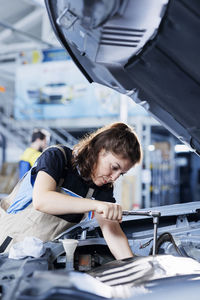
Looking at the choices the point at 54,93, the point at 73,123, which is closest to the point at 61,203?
the point at 73,123

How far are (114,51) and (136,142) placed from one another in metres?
0.50

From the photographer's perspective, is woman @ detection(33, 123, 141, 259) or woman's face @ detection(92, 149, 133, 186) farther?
woman's face @ detection(92, 149, 133, 186)

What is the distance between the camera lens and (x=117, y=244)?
5.72 ft

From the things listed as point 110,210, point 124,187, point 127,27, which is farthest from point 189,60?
point 124,187

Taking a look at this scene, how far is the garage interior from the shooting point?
7547 millimetres

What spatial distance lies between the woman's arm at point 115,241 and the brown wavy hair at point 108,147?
0.24m

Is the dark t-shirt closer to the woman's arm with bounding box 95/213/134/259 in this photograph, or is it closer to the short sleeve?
the short sleeve

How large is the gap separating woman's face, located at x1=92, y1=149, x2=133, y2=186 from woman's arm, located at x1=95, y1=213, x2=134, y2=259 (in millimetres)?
221

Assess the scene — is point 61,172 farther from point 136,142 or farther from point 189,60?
point 189,60

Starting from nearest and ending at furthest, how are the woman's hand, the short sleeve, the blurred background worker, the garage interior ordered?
the woman's hand → the short sleeve → the blurred background worker → the garage interior

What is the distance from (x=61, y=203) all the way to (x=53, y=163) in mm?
205

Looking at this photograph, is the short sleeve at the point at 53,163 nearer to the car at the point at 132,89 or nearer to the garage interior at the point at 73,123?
the car at the point at 132,89

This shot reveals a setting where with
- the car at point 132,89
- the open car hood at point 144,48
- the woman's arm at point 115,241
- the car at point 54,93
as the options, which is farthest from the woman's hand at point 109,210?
the car at point 54,93

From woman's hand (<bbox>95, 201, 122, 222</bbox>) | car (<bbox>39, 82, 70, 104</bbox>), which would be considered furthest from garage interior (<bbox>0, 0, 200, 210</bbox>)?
woman's hand (<bbox>95, 201, 122, 222</bbox>)
